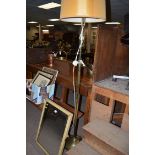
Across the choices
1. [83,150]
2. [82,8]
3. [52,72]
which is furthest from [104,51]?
[52,72]

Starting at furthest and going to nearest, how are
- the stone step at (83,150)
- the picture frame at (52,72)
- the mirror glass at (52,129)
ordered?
Answer: the picture frame at (52,72) < the mirror glass at (52,129) < the stone step at (83,150)

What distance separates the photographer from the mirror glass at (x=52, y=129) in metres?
2.02

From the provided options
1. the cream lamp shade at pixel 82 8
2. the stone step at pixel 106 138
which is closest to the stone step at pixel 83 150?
the stone step at pixel 106 138

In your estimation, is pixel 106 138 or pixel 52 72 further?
pixel 52 72

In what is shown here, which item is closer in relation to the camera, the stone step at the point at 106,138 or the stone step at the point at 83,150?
the stone step at the point at 106,138

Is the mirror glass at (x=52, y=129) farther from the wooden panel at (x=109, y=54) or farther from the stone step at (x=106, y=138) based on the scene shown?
the wooden panel at (x=109, y=54)

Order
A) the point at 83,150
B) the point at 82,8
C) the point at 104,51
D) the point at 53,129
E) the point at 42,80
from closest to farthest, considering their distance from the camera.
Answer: the point at 82,8, the point at 83,150, the point at 104,51, the point at 53,129, the point at 42,80

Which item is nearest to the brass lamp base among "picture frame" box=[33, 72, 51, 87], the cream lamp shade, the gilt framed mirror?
the gilt framed mirror

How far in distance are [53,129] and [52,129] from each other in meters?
0.02

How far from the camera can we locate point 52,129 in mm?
2168

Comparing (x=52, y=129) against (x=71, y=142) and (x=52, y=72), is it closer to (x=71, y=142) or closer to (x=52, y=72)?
(x=71, y=142)
